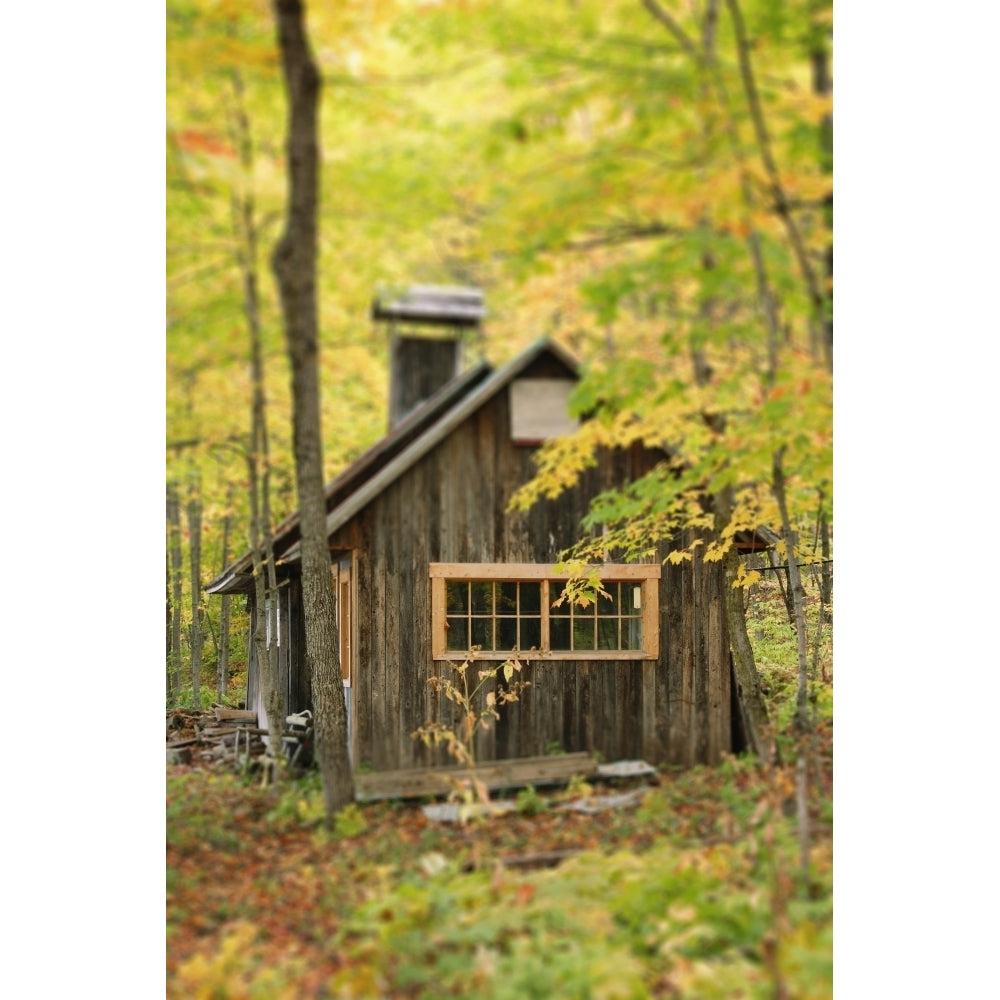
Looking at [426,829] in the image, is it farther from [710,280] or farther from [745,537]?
[710,280]

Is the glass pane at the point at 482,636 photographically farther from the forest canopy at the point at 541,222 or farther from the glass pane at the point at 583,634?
the forest canopy at the point at 541,222

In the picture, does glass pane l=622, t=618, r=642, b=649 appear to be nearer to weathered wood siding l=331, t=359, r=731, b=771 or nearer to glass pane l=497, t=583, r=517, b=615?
weathered wood siding l=331, t=359, r=731, b=771

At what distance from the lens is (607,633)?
12.1ft

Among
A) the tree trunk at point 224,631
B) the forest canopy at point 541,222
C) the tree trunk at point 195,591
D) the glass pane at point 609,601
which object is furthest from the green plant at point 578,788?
the tree trunk at point 195,591

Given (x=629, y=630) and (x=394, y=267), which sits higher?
(x=394, y=267)

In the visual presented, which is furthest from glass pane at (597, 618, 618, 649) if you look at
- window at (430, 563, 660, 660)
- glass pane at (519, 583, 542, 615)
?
glass pane at (519, 583, 542, 615)

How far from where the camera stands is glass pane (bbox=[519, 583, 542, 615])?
364cm

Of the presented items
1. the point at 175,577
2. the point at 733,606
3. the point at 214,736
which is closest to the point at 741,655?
the point at 733,606

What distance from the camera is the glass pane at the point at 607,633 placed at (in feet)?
12.1

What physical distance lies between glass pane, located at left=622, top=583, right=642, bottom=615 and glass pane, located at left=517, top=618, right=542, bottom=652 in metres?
0.34

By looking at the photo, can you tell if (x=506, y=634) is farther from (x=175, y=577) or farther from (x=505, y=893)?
(x=175, y=577)
